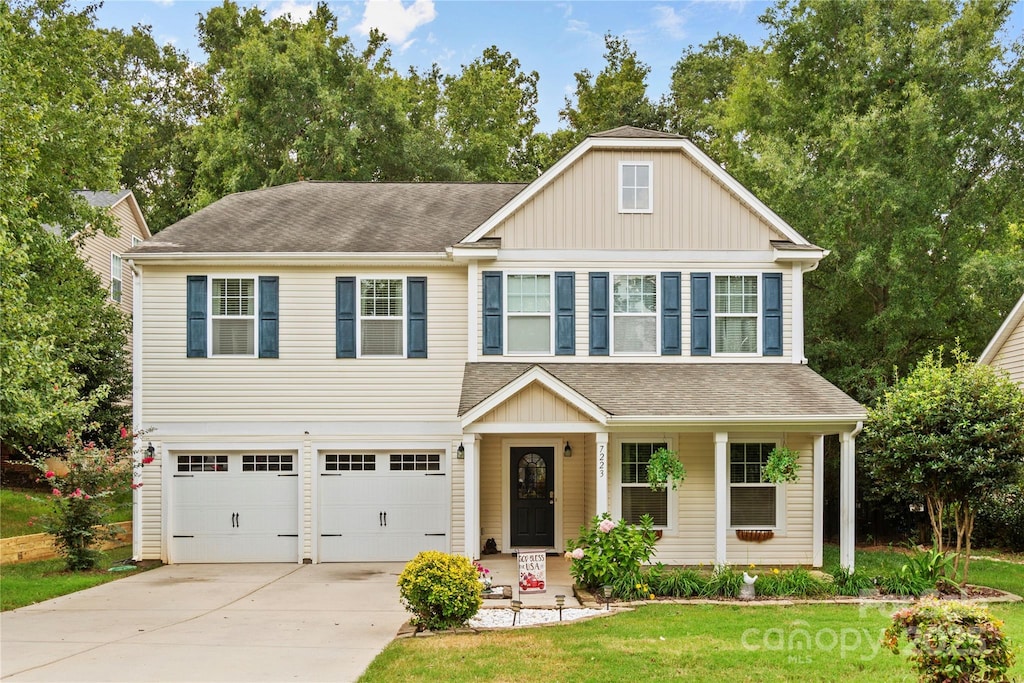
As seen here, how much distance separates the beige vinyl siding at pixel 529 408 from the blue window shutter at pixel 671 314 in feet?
9.84

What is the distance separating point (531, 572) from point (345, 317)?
6514mm

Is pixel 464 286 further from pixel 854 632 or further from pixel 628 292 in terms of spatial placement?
pixel 854 632

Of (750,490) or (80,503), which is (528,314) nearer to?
(750,490)

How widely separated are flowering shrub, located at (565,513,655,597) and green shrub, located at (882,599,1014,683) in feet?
18.1

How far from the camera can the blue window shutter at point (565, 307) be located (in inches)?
Answer: 623

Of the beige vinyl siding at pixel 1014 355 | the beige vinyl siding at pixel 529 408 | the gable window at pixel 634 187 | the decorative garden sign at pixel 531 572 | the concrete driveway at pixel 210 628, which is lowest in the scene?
the concrete driveway at pixel 210 628

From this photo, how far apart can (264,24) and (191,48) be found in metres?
5.44

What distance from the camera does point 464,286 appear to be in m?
16.2

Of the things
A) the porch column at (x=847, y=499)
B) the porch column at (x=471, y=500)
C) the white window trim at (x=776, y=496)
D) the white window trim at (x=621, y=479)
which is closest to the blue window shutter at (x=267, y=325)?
the porch column at (x=471, y=500)

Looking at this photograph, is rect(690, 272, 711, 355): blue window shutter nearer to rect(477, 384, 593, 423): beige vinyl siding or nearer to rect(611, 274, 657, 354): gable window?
rect(611, 274, 657, 354): gable window

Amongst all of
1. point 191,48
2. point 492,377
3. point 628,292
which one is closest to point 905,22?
point 628,292

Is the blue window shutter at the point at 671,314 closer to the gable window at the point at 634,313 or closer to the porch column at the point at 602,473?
the gable window at the point at 634,313

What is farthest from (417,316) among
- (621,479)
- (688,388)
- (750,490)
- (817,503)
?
(817,503)

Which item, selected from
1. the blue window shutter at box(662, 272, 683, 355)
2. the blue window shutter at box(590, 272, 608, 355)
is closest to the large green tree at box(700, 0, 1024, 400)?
the blue window shutter at box(662, 272, 683, 355)
